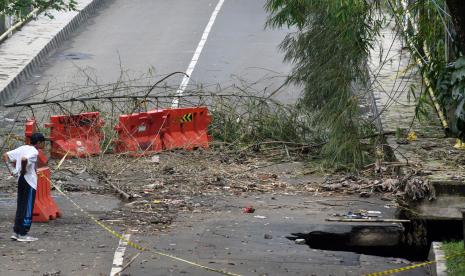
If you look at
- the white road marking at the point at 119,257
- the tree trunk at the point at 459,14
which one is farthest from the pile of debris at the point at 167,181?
the tree trunk at the point at 459,14

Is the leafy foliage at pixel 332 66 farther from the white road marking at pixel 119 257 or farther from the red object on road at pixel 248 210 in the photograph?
the white road marking at pixel 119 257

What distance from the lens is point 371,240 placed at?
13.7 metres

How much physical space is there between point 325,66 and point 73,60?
1125 cm

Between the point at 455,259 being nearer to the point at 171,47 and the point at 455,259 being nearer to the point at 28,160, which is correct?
the point at 28,160

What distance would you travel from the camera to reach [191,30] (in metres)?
31.9

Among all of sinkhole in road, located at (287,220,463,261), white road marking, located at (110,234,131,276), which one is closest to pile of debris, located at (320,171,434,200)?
sinkhole in road, located at (287,220,463,261)

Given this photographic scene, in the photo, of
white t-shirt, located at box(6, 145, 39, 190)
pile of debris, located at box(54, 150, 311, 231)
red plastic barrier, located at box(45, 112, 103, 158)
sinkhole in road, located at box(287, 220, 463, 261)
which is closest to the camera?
white t-shirt, located at box(6, 145, 39, 190)

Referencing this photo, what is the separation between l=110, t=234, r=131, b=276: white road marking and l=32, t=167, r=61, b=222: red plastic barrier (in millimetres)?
1299

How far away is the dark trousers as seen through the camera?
1262cm

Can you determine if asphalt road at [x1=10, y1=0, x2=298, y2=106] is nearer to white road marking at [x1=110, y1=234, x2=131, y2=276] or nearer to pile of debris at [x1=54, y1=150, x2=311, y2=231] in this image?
pile of debris at [x1=54, y1=150, x2=311, y2=231]

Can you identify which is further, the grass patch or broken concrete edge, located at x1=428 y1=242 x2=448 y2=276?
broken concrete edge, located at x1=428 y1=242 x2=448 y2=276

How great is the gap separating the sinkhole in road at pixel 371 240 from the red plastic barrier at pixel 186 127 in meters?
5.73

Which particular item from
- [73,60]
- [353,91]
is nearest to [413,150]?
[353,91]

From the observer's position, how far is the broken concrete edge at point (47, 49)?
24766 millimetres
